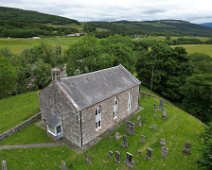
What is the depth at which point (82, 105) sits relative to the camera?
23.5 metres

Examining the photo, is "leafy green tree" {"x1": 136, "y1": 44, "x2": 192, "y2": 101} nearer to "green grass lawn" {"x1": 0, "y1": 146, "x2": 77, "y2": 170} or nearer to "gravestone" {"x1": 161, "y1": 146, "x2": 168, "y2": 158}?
"gravestone" {"x1": 161, "y1": 146, "x2": 168, "y2": 158}

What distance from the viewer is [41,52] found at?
59906 mm

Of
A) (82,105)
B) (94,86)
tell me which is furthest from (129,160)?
(94,86)

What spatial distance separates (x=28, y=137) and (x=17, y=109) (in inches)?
407

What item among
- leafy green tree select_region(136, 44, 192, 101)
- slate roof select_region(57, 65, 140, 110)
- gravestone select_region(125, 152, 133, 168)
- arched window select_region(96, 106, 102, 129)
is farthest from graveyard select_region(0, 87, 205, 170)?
leafy green tree select_region(136, 44, 192, 101)

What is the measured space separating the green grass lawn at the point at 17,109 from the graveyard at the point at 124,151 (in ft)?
10.2

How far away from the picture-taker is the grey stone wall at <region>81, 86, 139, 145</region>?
24281 mm

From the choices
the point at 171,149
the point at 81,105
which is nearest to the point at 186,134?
the point at 171,149

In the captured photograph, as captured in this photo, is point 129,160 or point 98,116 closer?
point 129,160

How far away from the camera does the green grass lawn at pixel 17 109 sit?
29.8 metres

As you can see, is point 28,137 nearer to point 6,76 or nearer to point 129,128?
point 129,128

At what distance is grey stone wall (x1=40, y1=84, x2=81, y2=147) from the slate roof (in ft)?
2.65

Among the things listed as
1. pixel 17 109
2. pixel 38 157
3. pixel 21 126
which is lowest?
pixel 38 157

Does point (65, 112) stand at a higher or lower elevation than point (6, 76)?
lower
